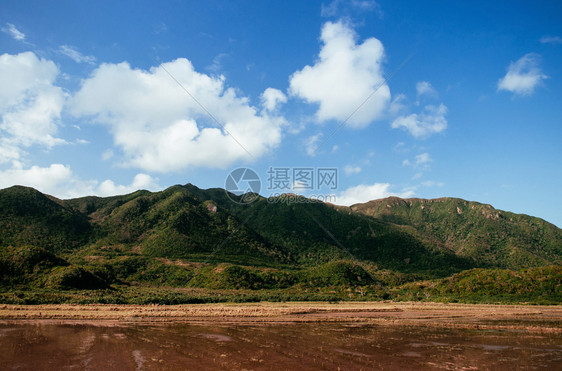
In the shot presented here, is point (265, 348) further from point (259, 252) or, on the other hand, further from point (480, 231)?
point (480, 231)

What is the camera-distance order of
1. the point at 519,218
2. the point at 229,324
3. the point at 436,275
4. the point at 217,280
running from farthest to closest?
the point at 519,218 < the point at 436,275 < the point at 217,280 < the point at 229,324

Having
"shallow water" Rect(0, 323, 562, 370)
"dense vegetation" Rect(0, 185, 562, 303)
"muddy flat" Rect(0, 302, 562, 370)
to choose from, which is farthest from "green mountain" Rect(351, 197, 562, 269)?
"shallow water" Rect(0, 323, 562, 370)

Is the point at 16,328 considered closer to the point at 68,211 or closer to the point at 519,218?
the point at 68,211

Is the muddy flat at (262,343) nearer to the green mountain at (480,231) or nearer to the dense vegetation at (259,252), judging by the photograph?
the dense vegetation at (259,252)

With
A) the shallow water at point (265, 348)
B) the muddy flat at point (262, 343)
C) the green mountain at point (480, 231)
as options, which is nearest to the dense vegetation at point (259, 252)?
the green mountain at point (480, 231)

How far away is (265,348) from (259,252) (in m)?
84.9

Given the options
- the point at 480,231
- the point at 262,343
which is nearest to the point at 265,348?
the point at 262,343

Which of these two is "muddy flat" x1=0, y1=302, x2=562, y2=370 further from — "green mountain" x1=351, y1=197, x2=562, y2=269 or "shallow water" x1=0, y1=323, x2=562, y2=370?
"green mountain" x1=351, y1=197, x2=562, y2=269

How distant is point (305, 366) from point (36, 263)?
51586 mm

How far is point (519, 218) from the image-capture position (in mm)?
141000

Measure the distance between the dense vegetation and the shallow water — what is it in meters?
21.3

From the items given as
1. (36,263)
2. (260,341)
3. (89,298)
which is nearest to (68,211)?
(36,263)

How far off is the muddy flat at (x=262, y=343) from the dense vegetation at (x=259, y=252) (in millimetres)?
17516

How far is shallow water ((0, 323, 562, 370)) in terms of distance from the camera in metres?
11.8
